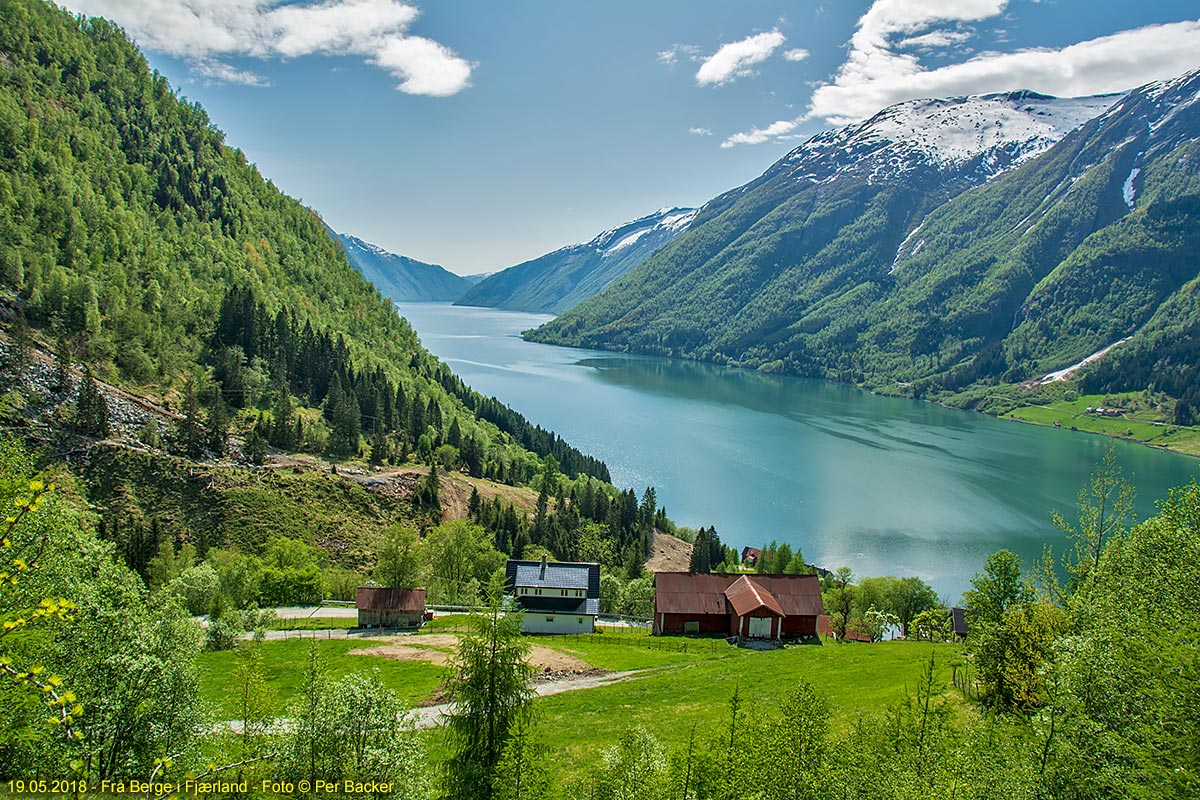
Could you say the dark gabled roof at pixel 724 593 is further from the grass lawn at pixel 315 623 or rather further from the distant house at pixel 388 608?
the grass lawn at pixel 315 623

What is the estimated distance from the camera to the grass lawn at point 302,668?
33.3 m

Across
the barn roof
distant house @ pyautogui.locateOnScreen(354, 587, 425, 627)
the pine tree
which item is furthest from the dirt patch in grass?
the pine tree

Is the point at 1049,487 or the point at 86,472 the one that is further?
the point at 1049,487

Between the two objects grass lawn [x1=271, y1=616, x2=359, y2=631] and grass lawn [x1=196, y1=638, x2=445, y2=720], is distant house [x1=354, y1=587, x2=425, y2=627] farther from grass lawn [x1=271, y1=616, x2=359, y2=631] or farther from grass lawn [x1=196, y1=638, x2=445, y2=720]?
grass lawn [x1=196, y1=638, x2=445, y2=720]

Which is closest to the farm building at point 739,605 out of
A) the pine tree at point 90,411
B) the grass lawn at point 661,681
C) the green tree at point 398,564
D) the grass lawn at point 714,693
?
the grass lawn at point 661,681

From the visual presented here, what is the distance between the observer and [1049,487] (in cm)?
12538

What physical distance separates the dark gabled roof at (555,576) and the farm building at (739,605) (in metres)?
6.19

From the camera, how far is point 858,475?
12888 centimetres

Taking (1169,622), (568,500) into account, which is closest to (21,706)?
(1169,622)

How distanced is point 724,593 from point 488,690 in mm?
40389

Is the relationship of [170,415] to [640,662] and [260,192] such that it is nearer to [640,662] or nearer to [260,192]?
[640,662]

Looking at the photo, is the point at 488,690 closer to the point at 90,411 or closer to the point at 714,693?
the point at 714,693

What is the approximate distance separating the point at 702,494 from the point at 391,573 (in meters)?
70.2

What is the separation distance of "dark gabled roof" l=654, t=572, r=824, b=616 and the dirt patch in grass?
42.3 feet
